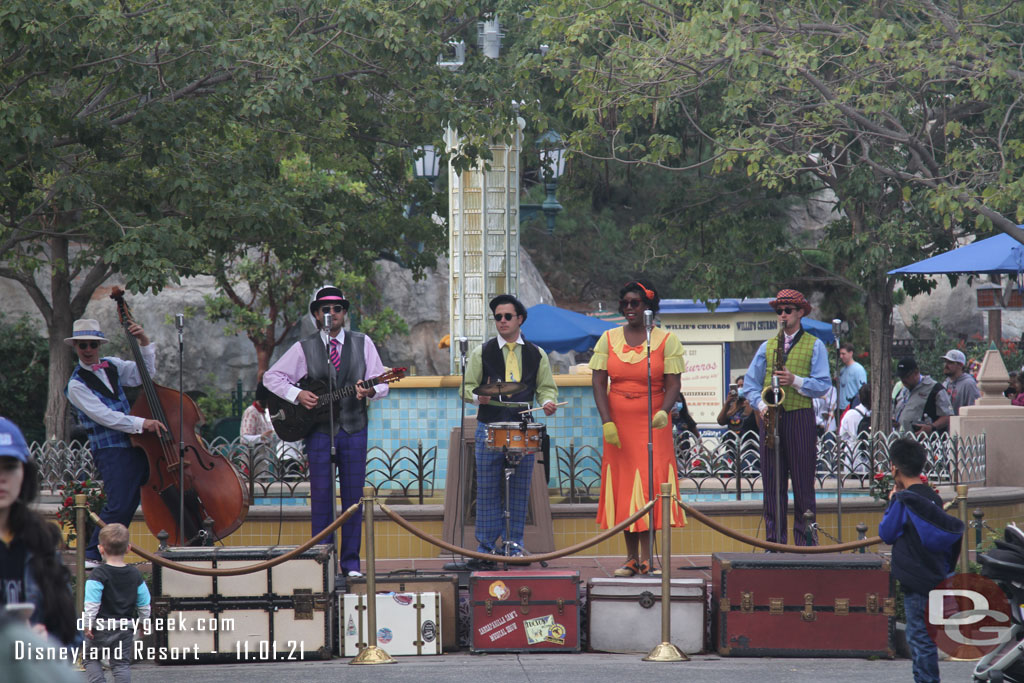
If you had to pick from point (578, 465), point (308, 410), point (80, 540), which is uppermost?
point (308, 410)

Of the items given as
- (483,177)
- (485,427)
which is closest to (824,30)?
(483,177)

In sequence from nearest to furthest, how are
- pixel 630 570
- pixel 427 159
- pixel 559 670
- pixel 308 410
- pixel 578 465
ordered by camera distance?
1. pixel 559 670
2. pixel 630 570
3. pixel 308 410
4. pixel 578 465
5. pixel 427 159

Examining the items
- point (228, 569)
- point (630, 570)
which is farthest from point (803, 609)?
point (228, 569)

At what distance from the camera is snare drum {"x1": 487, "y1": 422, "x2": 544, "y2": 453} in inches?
320

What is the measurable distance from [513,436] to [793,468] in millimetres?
2280

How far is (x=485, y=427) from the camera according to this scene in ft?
28.2

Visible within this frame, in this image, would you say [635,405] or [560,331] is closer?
[635,405]

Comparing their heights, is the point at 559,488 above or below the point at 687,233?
below

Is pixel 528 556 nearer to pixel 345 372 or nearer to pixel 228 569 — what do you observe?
pixel 228 569

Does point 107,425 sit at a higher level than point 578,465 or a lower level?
higher

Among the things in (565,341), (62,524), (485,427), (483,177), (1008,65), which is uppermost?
(1008,65)

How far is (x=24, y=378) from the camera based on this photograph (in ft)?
71.4

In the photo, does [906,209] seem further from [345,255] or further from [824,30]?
[345,255]

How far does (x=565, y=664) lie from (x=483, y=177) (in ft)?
23.4
